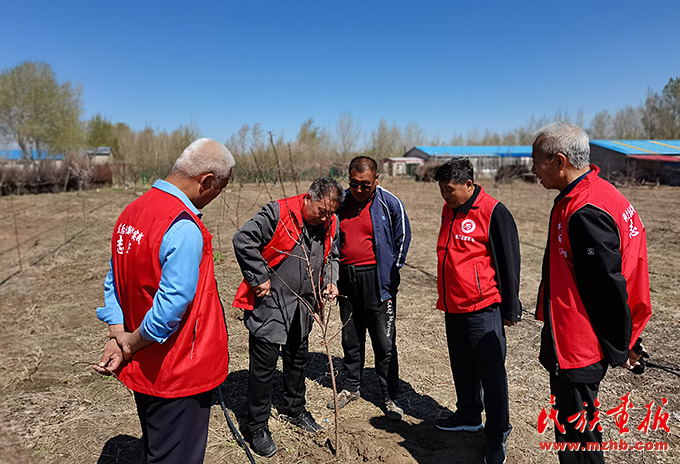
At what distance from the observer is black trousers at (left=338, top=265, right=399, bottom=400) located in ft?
9.95

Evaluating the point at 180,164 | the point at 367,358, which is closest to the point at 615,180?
the point at 367,358

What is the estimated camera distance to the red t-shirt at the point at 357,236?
3.03m

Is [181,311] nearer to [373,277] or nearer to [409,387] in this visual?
[373,277]

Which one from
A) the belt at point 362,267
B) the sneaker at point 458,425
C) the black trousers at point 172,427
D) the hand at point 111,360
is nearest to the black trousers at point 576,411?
the sneaker at point 458,425

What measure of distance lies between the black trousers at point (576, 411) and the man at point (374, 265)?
133 centimetres

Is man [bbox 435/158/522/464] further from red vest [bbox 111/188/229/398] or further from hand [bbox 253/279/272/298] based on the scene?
red vest [bbox 111/188/229/398]

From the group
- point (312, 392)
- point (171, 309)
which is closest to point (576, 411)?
point (171, 309)

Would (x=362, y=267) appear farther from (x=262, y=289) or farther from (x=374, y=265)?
(x=262, y=289)

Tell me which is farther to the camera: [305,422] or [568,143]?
[305,422]

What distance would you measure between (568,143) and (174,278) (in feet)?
5.40

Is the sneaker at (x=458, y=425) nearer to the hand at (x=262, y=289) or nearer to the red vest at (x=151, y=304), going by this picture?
the hand at (x=262, y=289)

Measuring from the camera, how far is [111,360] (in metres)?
1.63

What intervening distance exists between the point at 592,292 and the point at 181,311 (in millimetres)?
1575

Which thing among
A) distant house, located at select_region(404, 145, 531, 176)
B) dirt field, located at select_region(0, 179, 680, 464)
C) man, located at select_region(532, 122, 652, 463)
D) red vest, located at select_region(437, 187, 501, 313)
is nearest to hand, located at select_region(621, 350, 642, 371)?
man, located at select_region(532, 122, 652, 463)
